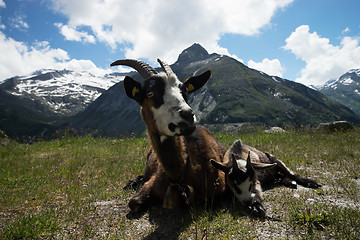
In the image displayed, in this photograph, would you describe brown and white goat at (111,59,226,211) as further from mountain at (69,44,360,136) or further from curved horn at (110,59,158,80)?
mountain at (69,44,360,136)

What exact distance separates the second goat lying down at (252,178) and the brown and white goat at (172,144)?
0.98 ft

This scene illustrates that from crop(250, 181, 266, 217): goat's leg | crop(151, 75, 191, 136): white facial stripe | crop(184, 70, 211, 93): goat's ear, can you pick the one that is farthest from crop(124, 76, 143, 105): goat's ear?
crop(250, 181, 266, 217): goat's leg

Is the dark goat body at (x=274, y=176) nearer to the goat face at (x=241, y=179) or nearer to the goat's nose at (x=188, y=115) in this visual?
the goat face at (x=241, y=179)

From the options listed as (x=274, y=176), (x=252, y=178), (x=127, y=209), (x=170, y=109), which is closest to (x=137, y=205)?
(x=127, y=209)

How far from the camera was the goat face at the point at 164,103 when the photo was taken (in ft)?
12.8

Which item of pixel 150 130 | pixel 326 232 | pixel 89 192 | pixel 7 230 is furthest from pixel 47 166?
pixel 326 232

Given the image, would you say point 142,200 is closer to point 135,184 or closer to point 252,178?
point 135,184

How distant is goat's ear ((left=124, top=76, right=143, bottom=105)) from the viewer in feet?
14.8

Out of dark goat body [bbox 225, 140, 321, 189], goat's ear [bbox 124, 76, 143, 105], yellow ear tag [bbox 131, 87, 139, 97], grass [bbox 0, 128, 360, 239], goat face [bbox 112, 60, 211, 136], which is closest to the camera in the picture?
grass [bbox 0, 128, 360, 239]

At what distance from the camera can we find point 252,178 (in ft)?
16.5

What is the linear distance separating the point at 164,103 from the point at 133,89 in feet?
2.74

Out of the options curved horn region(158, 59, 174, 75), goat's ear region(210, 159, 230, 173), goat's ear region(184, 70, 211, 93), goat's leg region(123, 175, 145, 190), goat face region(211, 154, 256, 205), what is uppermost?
curved horn region(158, 59, 174, 75)

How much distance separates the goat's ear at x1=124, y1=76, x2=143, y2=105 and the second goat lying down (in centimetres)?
207

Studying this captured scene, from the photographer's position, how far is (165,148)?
4.58m
